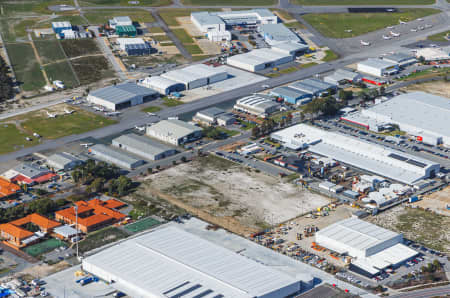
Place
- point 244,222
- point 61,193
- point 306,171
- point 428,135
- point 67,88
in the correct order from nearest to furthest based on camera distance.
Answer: point 244,222 → point 61,193 → point 306,171 → point 428,135 → point 67,88

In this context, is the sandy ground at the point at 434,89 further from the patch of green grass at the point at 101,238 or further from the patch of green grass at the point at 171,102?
the patch of green grass at the point at 101,238

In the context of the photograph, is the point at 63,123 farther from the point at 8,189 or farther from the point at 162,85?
the point at 8,189

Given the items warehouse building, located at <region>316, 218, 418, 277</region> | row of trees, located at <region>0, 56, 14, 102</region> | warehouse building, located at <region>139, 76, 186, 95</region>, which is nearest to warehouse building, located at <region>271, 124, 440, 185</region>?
warehouse building, located at <region>316, 218, 418, 277</region>

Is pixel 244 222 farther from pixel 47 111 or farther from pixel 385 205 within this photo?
pixel 47 111

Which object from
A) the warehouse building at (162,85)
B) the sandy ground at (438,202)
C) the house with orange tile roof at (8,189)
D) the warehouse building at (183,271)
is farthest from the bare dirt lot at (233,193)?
the warehouse building at (162,85)

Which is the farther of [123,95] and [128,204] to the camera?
[123,95]

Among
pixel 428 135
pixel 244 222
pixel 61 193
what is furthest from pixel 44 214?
pixel 428 135

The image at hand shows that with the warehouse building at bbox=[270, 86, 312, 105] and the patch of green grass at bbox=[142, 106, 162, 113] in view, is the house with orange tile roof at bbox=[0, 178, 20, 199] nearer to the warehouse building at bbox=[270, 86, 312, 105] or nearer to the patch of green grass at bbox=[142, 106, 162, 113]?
the patch of green grass at bbox=[142, 106, 162, 113]
